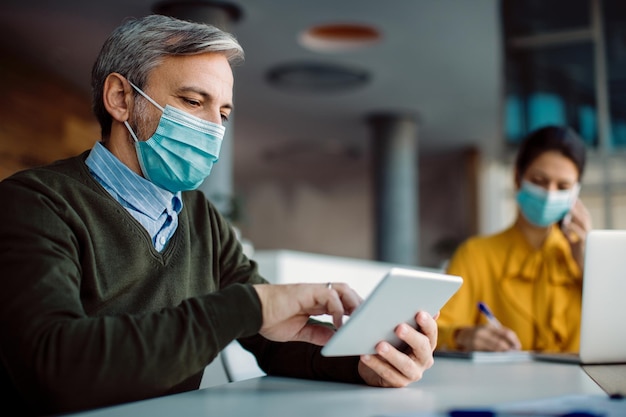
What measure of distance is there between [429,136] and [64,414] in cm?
1296

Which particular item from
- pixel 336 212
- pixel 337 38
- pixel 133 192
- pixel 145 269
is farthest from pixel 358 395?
pixel 336 212

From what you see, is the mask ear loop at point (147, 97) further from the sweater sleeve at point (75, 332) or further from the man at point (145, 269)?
the sweater sleeve at point (75, 332)

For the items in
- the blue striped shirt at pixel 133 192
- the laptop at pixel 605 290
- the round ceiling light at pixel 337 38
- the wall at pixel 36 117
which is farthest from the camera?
the round ceiling light at pixel 337 38

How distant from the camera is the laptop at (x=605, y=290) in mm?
1653

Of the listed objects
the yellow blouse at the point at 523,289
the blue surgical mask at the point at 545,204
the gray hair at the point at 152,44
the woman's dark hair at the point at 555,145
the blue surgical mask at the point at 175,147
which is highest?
the gray hair at the point at 152,44

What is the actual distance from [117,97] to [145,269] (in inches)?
14.6

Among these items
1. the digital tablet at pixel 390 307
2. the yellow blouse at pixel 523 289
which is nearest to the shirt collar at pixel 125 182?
the digital tablet at pixel 390 307

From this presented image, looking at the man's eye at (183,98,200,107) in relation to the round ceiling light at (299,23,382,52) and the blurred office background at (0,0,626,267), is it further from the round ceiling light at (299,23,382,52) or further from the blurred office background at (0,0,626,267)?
the round ceiling light at (299,23,382,52)

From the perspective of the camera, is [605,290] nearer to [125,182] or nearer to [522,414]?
→ [522,414]

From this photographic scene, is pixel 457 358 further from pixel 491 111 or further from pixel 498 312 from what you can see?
pixel 491 111

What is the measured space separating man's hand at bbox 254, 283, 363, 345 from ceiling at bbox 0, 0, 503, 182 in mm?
4152

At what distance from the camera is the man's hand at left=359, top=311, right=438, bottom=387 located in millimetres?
1260

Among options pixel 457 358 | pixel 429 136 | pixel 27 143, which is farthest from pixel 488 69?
pixel 457 358

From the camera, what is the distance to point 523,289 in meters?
2.55
